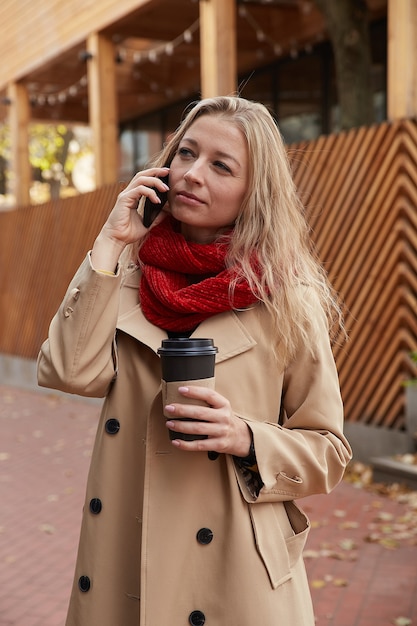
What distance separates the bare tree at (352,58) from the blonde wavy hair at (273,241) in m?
7.24

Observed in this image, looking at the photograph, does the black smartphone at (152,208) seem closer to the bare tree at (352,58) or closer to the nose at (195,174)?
the nose at (195,174)

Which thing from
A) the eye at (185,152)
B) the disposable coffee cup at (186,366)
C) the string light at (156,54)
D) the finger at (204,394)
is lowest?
the finger at (204,394)

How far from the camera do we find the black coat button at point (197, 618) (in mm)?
1860

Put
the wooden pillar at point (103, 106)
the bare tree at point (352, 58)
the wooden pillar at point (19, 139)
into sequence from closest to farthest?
the bare tree at point (352, 58) < the wooden pillar at point (103, 106) < the wooden pillar at point (19, 139)

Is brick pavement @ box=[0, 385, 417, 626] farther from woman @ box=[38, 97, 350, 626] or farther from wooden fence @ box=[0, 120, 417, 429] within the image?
woman @ box=[38, 97, 350, 626]

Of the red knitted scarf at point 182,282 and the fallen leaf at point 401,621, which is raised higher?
the red knitted scarf at point 182,282

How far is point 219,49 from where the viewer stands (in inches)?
392

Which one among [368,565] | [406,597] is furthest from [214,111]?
[368,565]

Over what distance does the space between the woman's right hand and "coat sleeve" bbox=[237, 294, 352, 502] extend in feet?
1.56

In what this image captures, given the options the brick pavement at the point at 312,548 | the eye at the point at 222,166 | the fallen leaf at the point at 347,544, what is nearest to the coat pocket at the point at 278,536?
the eye at the point at 222,166

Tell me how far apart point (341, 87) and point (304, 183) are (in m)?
1.58

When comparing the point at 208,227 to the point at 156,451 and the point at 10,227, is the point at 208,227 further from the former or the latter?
the point at 10,227

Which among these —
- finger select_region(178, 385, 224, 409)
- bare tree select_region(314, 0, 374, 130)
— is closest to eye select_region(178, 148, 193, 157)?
finger select_region(178, 385, 224, 409)

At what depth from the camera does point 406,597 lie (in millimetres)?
4637
